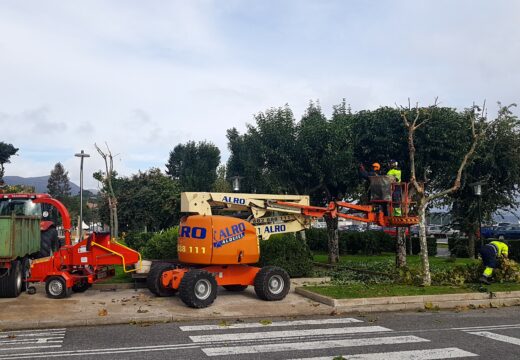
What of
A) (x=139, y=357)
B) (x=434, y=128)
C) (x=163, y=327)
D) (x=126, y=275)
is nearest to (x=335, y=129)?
(x=434, y=128)

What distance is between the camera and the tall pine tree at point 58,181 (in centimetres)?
11088

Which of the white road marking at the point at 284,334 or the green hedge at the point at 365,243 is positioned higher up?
the green hedge at the point at 365,243

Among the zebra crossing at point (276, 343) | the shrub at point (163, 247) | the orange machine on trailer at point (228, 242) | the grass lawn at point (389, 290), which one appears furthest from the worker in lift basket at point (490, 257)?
the shrub at point (163, 247)

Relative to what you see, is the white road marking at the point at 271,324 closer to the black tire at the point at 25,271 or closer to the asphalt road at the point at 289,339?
the asphalt road at the point at 289,339

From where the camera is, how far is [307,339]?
8.89 metres

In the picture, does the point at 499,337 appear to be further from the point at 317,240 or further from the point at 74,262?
the point at 317,240

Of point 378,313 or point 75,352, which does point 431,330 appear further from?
point 75,352

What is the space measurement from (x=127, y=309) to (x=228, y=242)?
2.71 meters

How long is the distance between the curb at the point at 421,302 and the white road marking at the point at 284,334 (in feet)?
6.03

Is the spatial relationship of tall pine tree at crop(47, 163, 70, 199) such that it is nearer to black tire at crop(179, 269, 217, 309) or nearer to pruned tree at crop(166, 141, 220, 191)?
pruned tree at crop(166, 141, 220, 191)

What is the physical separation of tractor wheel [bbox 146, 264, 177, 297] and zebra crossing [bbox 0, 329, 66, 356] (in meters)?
3.35

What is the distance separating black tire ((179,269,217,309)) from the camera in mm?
11523

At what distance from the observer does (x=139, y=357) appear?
7.58m

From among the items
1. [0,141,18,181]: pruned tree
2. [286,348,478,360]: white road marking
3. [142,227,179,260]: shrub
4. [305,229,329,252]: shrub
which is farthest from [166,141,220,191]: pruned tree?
[286,348,478,360]: white road marking
